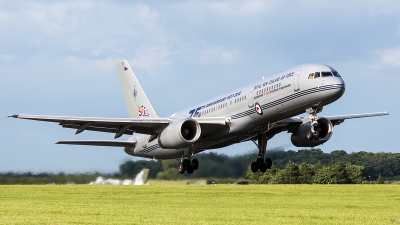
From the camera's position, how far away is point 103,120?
41969 millimetres

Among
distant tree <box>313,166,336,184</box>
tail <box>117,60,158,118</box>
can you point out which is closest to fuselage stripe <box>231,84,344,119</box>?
tail <box>117,60,158,118</box>

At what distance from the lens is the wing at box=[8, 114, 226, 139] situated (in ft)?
134

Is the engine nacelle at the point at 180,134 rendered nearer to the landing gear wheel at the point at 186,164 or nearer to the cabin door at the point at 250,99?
the landing gear wheel at the point at 186,164

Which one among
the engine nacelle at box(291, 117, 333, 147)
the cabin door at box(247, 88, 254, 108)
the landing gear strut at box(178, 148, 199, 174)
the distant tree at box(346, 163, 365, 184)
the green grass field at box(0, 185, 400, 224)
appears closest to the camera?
the green grass field at box(0, 185, 400, 224)

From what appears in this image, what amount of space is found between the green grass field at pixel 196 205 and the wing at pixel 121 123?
4342 mm

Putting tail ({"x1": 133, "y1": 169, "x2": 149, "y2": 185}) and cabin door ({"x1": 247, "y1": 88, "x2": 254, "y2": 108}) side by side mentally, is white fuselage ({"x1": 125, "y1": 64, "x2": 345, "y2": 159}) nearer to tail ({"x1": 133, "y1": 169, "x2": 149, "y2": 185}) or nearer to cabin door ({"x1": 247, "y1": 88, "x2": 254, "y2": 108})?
cabin door ({"x1": 247, "y1": 88, "x2": 254, "y2": 108})

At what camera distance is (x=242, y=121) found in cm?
4062

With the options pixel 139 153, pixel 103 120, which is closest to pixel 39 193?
pixel 139 153

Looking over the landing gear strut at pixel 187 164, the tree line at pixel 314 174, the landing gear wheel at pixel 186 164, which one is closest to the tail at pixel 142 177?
the landing gear strut at pixel 187 164

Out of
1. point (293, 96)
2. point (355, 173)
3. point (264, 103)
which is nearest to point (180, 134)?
point (264, 103)

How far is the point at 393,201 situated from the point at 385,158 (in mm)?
35200

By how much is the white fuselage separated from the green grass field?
4110mm

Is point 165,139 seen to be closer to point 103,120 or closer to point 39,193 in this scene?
point 103,120

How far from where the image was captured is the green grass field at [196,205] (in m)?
31.6
